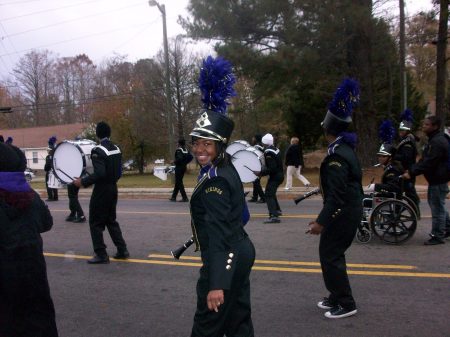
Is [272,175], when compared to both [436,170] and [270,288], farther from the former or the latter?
[270,288]

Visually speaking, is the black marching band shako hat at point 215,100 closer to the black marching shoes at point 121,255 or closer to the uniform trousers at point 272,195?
the black marching shoes at point 121,255

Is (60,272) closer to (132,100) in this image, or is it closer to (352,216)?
(352,216)

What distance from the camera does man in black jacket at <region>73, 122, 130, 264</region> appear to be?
6633 mm

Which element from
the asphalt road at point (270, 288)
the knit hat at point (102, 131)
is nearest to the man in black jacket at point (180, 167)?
the asphalt road at point (270, 288)

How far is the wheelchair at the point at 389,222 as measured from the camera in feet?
24.6

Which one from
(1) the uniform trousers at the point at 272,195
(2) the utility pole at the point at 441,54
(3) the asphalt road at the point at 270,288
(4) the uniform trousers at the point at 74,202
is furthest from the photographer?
(2) the utility pole at the point at 441,54

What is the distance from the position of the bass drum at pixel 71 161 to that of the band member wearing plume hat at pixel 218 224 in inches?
234

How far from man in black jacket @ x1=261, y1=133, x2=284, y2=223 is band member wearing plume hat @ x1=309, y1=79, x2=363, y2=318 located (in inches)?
200

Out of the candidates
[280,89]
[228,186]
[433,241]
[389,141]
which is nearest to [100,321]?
[228,186]

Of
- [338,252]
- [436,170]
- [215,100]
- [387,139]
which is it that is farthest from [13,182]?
[387,139]

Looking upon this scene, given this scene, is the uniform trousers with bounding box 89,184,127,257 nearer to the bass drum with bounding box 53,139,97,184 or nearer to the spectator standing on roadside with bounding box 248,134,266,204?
the bass drum with bounding box 53,139,97,184

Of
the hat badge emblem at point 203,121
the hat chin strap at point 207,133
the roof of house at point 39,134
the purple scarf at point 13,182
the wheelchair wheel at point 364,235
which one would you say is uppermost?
the roof of house at point 39,134

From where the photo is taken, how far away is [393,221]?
24.8 feet

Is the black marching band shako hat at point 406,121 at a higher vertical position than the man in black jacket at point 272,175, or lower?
higher
